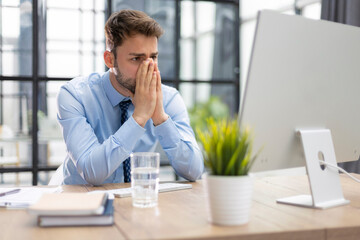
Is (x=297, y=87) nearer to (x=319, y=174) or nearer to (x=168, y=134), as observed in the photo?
(x=319, y=174)

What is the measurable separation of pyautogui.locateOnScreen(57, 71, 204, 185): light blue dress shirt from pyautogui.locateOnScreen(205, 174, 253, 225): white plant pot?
0.71m

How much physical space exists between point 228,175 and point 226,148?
63mm

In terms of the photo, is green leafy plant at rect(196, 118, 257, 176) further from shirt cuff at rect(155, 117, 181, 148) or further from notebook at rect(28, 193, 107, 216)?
shirt cuff at rect(155, 117, 181, 148)

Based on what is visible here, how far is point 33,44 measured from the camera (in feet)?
10.8

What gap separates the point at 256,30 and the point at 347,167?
7.73ft

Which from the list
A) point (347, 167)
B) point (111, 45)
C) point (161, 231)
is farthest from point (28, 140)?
point (161, 231)

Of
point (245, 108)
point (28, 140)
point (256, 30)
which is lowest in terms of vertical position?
point (28, 140)

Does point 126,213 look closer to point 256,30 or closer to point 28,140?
point 256,30

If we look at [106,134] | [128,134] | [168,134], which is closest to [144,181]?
[128,134]

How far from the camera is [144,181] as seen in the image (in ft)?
4.10

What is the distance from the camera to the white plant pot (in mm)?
994

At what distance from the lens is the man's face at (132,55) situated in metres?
1.91

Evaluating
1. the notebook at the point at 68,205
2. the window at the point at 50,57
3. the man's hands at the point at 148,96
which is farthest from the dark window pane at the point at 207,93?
the notebook at the point at 68,205

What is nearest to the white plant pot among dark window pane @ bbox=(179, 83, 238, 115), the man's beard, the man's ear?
the man's beard
